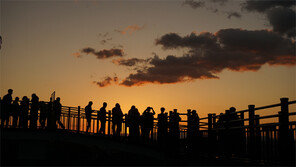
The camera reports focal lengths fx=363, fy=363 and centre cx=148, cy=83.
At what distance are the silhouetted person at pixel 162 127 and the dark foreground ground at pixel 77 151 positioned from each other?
44 cm

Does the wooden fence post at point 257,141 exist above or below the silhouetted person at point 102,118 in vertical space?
below

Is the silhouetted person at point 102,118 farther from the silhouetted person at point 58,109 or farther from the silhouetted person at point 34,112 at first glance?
the silhouetted person at point 34,112

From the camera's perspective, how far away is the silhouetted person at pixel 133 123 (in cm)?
1703

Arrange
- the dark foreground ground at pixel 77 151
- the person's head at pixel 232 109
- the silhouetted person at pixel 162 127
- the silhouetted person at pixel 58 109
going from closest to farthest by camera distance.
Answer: the person's head at pixel 232 109
the dark foreground ground at pixel 77 151
the silhouetted person at pixel 162 127
the silhouetted person at pixel 58 109

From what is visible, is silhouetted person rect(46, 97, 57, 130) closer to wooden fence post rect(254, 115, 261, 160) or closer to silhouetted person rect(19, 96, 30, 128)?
silhouetted person rect(19, 96, 30, 128)

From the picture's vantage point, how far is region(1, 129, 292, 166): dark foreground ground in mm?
14227

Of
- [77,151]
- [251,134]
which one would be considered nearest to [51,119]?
[77,151]

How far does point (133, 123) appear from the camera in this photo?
17094mm

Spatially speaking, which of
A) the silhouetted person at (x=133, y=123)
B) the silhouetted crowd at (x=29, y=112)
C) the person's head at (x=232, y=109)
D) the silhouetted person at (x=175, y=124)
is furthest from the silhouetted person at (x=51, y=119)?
the person's head at (x=232, y=109)

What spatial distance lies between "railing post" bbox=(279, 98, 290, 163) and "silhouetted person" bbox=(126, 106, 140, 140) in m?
8.59

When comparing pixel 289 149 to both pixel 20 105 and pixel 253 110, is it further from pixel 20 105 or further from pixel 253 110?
pixel 20 105

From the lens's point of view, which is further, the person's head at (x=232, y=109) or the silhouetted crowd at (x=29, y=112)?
the silhouetted crowd at (x=29, y=112)

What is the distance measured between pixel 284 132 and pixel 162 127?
7881mm

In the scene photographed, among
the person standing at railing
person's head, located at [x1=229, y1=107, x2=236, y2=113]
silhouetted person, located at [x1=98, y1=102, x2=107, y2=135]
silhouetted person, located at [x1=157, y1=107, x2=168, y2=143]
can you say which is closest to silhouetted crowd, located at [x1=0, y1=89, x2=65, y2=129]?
silhouetted person, located at [x1=98, y1=102, x2=107, y2=135]
